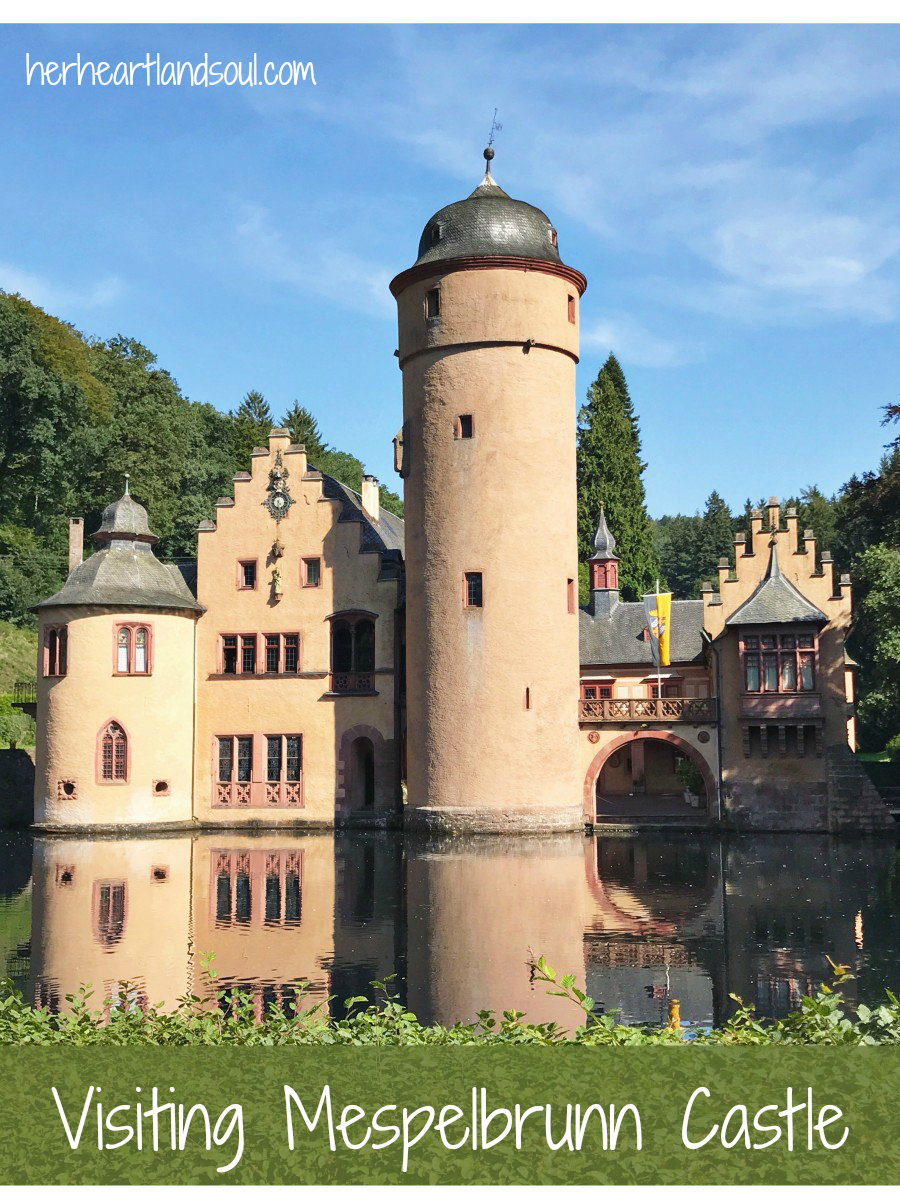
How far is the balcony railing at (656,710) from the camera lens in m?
34.9

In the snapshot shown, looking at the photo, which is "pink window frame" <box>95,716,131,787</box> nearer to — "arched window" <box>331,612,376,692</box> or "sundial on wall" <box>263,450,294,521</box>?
"arched window" <box>331,612,376,692</box>

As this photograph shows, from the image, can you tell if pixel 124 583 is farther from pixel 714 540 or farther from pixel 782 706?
pixel 714 540

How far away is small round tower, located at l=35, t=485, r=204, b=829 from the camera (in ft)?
117

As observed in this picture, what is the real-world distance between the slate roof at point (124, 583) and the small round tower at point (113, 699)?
0.12 feet

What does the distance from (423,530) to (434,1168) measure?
1110 inches

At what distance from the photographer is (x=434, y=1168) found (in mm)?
6664

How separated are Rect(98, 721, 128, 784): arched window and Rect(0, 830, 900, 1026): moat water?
14.8 feet

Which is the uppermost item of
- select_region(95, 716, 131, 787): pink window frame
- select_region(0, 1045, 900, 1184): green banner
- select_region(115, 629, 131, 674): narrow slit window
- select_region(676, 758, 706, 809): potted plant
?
select_region(115, 629, 131, 674): narrow slit window

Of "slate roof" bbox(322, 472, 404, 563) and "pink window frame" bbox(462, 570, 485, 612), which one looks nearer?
"pink window frame" bbox(462, 570, 485, 612)

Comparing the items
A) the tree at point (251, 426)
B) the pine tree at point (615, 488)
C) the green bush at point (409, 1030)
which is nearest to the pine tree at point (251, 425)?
the tree at point (251, 426)

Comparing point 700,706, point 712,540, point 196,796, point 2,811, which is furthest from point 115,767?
point 712,540

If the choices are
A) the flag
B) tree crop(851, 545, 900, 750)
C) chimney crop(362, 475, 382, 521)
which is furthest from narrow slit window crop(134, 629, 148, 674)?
tree crop(851, 545, 900, 750)

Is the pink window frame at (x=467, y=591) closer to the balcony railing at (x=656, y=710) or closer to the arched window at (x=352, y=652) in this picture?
the balcony railing at (x=656, y=710)

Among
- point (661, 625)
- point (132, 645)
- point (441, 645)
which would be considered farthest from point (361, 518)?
point (661, 625)
